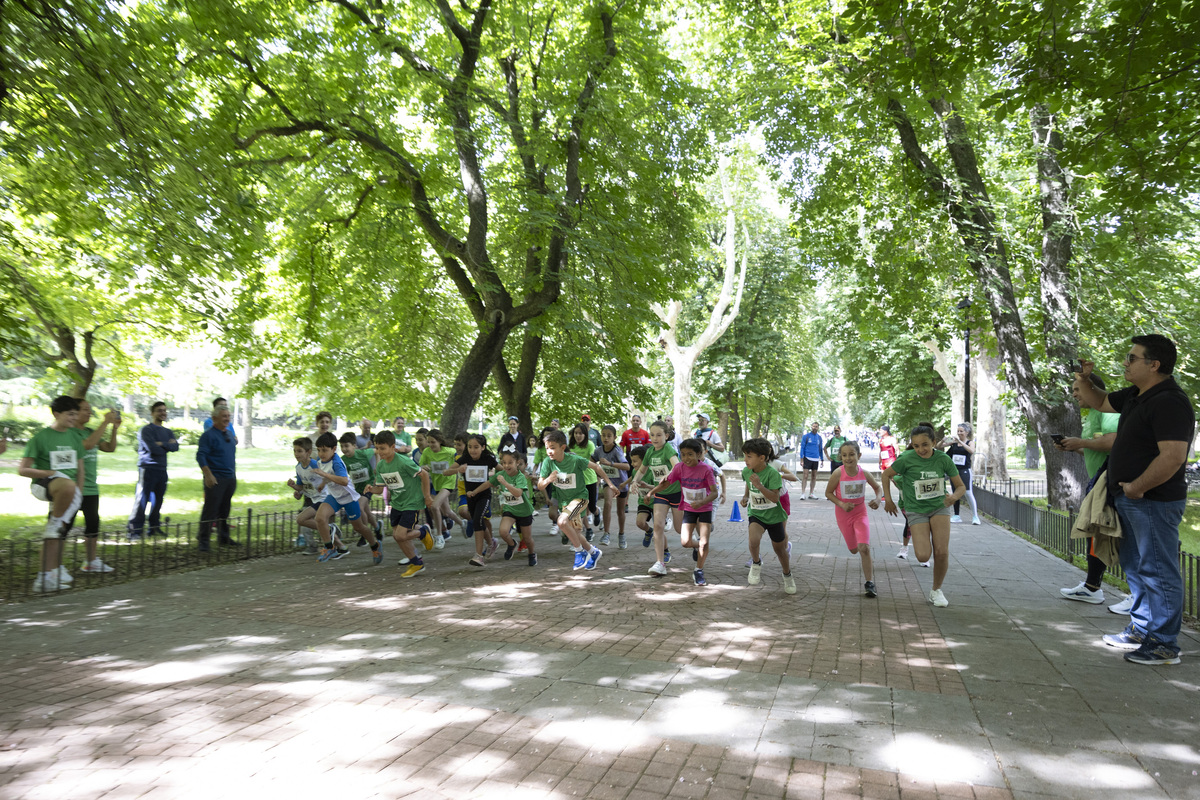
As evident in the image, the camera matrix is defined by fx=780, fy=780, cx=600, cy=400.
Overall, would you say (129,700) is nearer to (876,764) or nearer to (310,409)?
(876,764)

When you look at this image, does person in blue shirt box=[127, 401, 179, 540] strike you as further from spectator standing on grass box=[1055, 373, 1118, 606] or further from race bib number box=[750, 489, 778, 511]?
spectator standing on grass box=[1055, 373, 1118, 606]

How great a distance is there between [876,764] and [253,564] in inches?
347

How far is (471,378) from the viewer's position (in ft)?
50.9

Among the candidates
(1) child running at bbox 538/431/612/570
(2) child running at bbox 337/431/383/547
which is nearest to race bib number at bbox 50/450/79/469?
(2) child running at bbox 337/431/383/547

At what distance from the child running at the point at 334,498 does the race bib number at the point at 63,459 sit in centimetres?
258

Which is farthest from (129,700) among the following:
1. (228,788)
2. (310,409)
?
(310,409)

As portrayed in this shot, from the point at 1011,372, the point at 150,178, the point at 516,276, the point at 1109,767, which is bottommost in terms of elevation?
the point at 1109,767

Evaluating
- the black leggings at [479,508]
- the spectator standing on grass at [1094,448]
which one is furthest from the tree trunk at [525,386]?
the spectator standing on grass at [1094,448]

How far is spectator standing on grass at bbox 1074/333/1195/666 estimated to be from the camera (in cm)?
537

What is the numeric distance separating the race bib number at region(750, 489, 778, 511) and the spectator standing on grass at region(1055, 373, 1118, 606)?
272cm

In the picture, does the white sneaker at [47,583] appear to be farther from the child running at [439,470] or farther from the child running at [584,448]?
the child running at [584,448]

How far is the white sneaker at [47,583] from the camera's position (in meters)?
8.06

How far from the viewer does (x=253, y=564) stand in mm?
10328

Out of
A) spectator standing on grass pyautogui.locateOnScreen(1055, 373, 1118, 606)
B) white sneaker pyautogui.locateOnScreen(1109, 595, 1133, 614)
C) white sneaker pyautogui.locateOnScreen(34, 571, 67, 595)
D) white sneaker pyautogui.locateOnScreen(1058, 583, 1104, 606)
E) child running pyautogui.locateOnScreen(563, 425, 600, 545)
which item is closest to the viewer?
spectator standing on grass pyautogui.locateOnScreen(1055, 373, 1118, 606)
